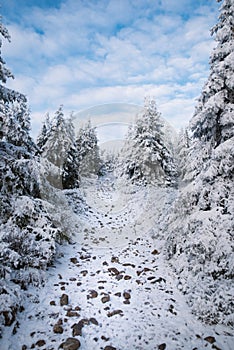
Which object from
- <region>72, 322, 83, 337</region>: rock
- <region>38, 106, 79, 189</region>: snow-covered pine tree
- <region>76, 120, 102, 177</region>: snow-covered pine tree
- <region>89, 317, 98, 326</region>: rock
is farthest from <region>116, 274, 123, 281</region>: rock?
<region>76, 120, 102, 177</region>: snow-covered pine tree

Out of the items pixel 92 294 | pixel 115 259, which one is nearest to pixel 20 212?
pixel 92 294

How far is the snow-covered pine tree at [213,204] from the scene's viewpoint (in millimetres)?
4926

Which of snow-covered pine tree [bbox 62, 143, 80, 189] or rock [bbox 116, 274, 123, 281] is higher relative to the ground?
snow-covered pine tree [bbox 62, 143, 80, 189]

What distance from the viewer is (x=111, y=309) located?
5.11 m

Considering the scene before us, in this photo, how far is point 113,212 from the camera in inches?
656

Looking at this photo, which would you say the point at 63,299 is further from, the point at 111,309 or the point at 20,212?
the point at 20,212

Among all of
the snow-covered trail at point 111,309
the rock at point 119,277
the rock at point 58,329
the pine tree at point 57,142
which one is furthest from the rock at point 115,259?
the pine tree at point 57,142

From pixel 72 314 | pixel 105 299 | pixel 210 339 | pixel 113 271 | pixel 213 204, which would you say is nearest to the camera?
pixel 210 339

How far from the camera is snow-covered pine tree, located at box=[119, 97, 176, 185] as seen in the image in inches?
758

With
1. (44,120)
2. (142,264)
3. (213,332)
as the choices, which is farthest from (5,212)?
(44,120)

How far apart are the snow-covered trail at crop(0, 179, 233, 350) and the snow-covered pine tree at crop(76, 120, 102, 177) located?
2532 cm

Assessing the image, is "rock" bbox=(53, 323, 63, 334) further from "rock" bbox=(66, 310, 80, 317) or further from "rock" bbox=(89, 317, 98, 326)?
"rock" bbox=(89, 317, 98, 326)

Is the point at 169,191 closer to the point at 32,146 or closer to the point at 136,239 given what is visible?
the point at 136,239

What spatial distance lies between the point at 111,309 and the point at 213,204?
154 inches
